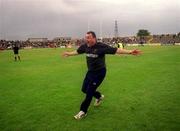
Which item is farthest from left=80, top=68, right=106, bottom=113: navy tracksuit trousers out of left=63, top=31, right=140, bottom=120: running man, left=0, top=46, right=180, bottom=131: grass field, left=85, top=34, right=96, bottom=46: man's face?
left=85, top=34, right=96, bottom=46: man's face

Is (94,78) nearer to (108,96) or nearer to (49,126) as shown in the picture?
(49,126)

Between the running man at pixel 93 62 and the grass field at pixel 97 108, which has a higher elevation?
the running man at pixel 93 62

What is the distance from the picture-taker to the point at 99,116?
25.7ft

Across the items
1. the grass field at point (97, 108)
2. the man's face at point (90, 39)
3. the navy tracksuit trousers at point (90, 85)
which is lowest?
the grass field at point (97, 108)

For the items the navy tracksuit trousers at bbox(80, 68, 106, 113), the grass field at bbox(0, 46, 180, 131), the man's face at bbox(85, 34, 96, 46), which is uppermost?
the man's face at bbox(85, 34, 96, 46)

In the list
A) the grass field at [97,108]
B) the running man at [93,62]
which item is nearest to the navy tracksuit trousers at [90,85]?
the running man at [93,62]

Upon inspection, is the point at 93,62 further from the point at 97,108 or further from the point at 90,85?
the point at 97,108

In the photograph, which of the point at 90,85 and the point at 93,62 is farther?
the point at 93,62

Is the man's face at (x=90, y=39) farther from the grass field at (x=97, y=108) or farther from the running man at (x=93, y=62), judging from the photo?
the grass field at (x=97, y=108)

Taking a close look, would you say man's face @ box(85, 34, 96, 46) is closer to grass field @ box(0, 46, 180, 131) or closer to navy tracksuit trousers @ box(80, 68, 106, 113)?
navy tracksuit trousers @ box(80, 68, 106, 113)

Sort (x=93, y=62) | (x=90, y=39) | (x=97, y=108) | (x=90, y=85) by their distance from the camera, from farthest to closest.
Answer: (x=97, y=108), (x=93, y=62), (x=90, y=85), (x=90, y=39)

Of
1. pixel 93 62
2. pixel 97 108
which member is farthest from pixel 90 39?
pixel 97 108

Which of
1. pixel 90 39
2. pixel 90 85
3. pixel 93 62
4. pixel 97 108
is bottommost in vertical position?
pixel 97 108

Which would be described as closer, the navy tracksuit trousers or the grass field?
the grass field
